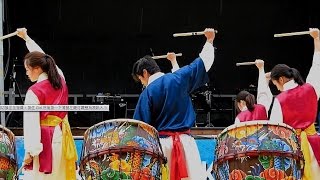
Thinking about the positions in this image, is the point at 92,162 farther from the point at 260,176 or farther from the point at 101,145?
the point at 260,176

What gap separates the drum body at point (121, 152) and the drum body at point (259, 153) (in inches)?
15.4

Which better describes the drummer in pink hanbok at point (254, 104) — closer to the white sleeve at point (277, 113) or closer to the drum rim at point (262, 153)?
the white sleeve at point (277, 113)

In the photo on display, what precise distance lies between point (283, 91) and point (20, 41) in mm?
6214

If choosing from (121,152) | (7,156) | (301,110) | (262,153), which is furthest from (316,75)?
(7,156)

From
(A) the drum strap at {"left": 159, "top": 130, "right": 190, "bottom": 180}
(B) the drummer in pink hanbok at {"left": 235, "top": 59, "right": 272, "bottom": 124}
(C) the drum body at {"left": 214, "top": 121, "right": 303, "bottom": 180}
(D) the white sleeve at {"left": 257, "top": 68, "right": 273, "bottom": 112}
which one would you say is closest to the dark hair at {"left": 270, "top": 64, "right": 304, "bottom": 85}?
(B) the drummer in pink hanbok at {"left": 235, "top": 59, "right": 272, "bottom": 124}

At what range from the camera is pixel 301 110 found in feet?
15.8

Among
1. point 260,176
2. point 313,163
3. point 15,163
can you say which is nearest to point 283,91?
point 313,163

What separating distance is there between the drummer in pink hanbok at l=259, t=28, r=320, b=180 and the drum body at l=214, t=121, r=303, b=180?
2.75 ft

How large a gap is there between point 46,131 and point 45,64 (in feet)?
1.49

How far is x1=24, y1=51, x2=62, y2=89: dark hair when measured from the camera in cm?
454

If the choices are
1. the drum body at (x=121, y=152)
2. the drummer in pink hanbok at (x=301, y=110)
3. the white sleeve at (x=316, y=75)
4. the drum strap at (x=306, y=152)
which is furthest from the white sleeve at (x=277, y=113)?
the drum body at (x=121, y=152)

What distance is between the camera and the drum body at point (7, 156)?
12.8ft
